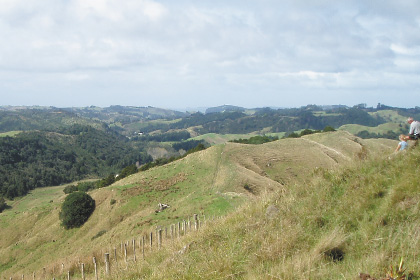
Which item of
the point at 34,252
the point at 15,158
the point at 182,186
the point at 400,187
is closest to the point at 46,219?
the point at 34,252

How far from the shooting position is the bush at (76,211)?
120 ft

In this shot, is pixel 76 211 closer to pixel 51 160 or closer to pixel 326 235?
pixel 326 235

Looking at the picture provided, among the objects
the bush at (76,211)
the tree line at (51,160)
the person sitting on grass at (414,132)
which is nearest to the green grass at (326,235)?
the person sitting on grass at (414,132)

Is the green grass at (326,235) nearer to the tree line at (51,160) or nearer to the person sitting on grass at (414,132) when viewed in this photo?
the person sitting on grass at (414,132)

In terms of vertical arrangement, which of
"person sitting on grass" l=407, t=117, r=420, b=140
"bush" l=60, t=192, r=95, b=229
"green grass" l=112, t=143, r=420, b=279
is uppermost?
"person sitting on grass" l=407, t=117, r=420, b=140

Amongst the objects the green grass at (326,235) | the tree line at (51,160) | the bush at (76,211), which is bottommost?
the tree line at (51,160)

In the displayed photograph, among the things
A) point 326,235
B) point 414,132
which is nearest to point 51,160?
point 414,132

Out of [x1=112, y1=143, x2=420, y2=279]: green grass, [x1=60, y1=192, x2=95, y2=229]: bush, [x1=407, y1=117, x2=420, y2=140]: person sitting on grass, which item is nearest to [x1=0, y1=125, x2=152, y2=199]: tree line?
[x1=60, y1=192, x2=95, y2=229]: bush

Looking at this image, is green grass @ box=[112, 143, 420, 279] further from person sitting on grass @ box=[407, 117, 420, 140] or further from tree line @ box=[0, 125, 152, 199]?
tree line @ box=[0, 125, 152, 199]

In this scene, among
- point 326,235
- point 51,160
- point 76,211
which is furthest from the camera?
point 51,160

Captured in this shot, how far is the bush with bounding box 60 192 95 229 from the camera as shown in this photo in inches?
1441

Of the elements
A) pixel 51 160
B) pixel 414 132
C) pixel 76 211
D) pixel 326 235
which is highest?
pixel 414 132

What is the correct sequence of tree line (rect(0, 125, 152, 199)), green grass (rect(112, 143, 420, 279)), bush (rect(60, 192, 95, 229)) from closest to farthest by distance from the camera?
1. green grass (rect(112, 143, 420, 279))
2. bush (rect(60, 192, 95, 229))
3. tree line (rect(0, 125, 152, 199))

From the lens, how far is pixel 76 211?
121ft
